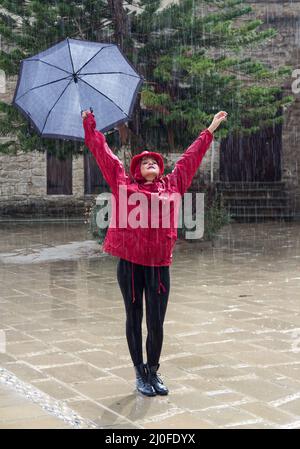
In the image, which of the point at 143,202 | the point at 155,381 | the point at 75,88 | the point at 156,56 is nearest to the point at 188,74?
the point at 156,56

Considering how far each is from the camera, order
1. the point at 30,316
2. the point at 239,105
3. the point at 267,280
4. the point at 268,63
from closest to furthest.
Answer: the point at 30,316
the point at 267,280
the point at 239,105
the point at 268,63

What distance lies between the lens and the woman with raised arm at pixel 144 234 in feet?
15.0

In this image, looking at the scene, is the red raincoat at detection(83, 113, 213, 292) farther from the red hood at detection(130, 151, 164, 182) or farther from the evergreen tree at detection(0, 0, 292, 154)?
the evergreen tree at detection(0, 0, 292, 154)

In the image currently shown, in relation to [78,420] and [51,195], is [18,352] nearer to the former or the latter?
[78,420]

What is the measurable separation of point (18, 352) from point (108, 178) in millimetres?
1924

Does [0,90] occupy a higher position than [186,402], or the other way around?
[0,90]

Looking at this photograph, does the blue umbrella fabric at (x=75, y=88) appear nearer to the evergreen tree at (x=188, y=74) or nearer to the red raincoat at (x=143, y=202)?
the red raincoat at (x=143, y=202)

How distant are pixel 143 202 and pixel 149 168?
0.23m

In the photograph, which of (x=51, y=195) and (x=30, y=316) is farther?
(x=51, y=195)

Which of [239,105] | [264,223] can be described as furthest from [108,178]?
[264,223]

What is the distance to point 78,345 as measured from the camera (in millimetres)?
6086

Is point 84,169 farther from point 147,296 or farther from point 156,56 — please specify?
point 147,296

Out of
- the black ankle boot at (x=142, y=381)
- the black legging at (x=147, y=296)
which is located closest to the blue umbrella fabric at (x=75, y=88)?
the black legging at (x=147, y=296)

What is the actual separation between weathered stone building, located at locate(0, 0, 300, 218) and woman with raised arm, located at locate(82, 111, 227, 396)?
13.6 metres
